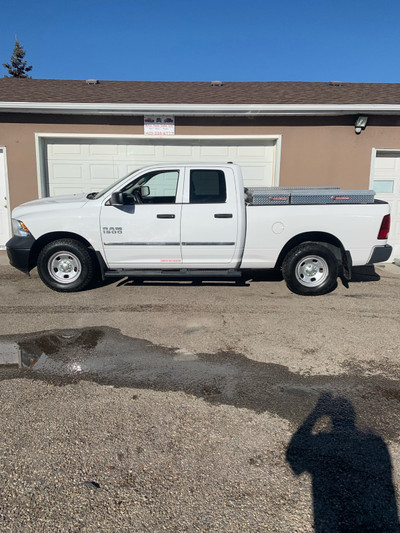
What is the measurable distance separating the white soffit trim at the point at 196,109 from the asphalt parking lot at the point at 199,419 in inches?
190

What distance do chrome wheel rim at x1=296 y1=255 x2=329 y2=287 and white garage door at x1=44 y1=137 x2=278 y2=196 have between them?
3483mm

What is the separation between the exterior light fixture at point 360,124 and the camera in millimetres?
8820

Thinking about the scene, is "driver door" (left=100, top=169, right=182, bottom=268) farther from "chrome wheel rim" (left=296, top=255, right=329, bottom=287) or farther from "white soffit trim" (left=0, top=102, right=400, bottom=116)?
"white soffit trim" (left=0, top=102, right=400, bottom=116)

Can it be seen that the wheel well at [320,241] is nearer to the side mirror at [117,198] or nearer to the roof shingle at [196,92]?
the side mirror at [117,198]

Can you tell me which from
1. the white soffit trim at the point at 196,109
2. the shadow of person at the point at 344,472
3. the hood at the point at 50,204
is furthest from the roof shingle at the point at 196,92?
the shadow of person at the point at 344,472

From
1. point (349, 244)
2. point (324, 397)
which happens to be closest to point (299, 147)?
point (349, 244)

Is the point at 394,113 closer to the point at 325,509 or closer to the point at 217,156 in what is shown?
the point at 217,156

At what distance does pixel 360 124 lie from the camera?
29.1ft

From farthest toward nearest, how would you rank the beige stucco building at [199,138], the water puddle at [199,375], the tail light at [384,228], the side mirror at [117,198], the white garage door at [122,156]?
1. the white garage door at [122,156]
2. the beige stucco building at [199,138]
3. the tail light at [384,228]
4. the side mirror at [117,198]
5. the water puddle at [199,375]

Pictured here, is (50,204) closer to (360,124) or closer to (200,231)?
(200,231)

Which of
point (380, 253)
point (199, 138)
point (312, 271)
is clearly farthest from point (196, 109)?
point (380, 253)

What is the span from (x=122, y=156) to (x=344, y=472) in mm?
8240

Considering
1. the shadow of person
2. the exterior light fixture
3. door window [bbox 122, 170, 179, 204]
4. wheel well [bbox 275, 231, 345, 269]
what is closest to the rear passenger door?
door window [bbox 122, 170, 179, 204]

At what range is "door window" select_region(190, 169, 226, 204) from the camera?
6.16 m
